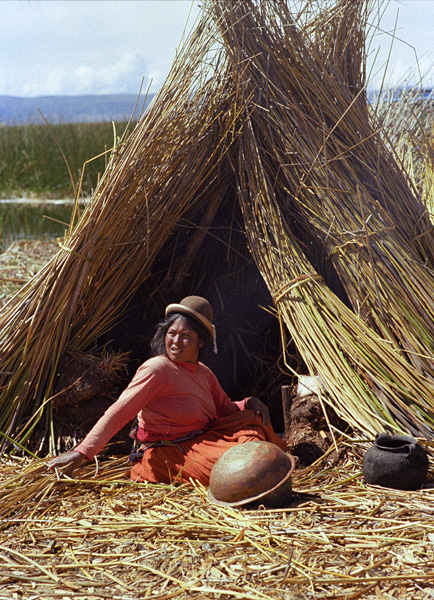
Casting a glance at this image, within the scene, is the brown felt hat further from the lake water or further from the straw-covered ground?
the lake water

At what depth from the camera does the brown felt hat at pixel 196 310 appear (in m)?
2.70

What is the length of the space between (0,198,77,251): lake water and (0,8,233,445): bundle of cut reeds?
4.03m

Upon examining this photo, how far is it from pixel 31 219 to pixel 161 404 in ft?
27.9

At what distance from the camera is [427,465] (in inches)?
94.3

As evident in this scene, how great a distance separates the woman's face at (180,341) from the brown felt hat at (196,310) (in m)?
0.05

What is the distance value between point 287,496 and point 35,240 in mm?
7324

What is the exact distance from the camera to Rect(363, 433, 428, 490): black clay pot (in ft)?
7.73

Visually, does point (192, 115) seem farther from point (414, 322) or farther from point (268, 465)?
point (268, 465)

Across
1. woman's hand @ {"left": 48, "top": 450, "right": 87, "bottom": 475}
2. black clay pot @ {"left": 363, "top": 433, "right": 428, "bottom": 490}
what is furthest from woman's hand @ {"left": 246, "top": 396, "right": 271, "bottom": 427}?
woman's hand @ {"left": 48, "top": 450, "right": 87, "bottom": 475}

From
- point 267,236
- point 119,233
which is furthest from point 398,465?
point 119,233

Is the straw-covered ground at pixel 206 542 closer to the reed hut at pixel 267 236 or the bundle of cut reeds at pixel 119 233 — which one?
the reed hut at pixel 267 236

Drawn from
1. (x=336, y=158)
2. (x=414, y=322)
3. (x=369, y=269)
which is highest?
(x=336, y=158)

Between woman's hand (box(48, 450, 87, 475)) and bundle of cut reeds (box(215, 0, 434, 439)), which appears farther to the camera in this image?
bundle of cut reeds (box(215, 0, 434, 439))

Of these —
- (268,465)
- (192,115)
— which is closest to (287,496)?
(268,465)
